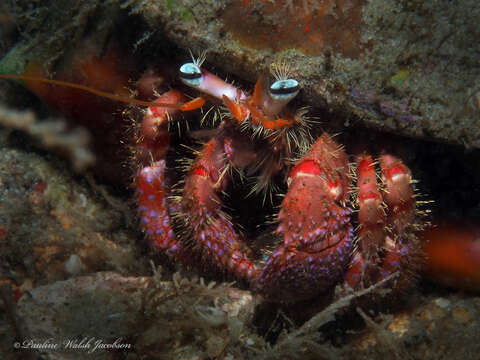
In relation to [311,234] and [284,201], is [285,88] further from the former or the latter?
[311,234]

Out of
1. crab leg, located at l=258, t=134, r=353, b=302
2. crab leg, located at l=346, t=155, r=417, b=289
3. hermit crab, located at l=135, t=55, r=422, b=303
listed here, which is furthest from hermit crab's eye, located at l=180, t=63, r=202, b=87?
crab leg, located at l=346, t=155, r=417, b=289

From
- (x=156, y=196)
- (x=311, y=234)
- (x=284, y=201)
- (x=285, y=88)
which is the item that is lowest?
(x=156, y=196)

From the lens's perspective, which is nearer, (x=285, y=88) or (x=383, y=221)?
(x=285, y=88)

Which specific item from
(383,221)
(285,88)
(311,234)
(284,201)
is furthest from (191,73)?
(383,221)

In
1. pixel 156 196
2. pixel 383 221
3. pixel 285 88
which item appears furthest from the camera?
pixel 156 196

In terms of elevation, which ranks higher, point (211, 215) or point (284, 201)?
point (284, 201)

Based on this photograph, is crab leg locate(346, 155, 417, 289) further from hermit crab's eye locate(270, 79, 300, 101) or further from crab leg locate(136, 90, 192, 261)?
crab leg locate(136, 90, 192, 261)
